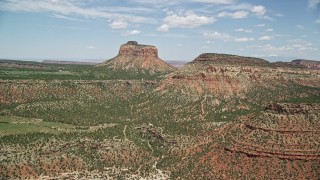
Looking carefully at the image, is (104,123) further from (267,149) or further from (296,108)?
(296,108)

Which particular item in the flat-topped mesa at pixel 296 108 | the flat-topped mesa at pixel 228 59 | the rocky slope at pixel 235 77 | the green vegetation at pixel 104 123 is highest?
the flat-topped mesa at pixel 228 59

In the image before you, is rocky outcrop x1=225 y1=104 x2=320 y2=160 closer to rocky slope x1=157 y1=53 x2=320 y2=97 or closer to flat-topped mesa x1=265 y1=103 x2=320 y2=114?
flat-topped mesa x1=265 y1=103 x2=320 y2=114

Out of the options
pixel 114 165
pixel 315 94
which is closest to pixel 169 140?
pixel 114 165

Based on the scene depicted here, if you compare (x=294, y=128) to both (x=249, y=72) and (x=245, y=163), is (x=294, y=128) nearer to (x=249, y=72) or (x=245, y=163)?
(x=245, y=163)

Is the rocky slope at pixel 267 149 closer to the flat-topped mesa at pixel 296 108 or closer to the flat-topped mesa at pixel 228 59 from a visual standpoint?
the flat-topped mesa at pixel 296 108

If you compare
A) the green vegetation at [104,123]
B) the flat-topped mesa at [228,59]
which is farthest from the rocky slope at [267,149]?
the flat-topped mesa at [228,59]

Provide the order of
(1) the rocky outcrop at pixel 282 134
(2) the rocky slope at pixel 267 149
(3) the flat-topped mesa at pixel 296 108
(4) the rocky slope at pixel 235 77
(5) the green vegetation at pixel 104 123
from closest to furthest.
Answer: (2) the rocky slope at pixel 267 149 < (1) the rocky outcrop at pixel 282 134 < (5) the green vegetation at pixel 104 123 < (3) the flat-topped mesa at pixel 296 108 < (4) the rocky slope at pixel 235 77

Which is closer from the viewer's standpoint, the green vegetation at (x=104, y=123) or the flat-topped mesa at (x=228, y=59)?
the green vegetation at (x=104, y=123)

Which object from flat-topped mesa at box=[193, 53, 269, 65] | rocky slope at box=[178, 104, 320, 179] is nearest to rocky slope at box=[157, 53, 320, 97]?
flat-topped mesa at box=[193, 53, 269, 65]
